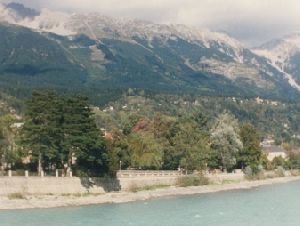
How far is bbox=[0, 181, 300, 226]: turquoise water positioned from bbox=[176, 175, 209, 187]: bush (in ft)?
43.5

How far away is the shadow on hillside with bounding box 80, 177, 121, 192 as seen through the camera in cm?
8362

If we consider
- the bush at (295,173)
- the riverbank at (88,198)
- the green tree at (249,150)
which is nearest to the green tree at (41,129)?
the riverbank at (88,198)

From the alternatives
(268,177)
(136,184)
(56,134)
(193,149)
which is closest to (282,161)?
(268,177)

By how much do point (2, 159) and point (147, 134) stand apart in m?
32.7

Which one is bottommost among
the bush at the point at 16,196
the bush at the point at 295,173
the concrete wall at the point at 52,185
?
the bush at the point at 16,196

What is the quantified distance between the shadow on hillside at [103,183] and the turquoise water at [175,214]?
290 inches

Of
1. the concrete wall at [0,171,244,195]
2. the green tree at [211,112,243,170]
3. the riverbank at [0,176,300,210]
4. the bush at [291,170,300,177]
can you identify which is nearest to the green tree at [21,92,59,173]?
the concrete wall at [0,171,244,195]

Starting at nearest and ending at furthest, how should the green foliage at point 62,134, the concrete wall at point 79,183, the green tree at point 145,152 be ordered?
the concrete wall at point 79,183 < the green foliage at point 62,134 < the green tree at point 145,152

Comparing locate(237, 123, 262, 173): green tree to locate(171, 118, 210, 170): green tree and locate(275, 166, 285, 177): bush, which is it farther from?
locate(275, 166, 285, 177): bush

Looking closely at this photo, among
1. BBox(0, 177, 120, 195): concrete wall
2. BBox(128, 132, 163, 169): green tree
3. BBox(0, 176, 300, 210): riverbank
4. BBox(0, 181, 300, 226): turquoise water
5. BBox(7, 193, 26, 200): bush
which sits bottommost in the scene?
BBox(0, 181, 300, 226): turquoise water

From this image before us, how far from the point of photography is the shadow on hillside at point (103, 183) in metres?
83.6

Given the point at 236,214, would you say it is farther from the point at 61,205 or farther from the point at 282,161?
the point at 282,161

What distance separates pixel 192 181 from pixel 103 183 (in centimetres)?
2191

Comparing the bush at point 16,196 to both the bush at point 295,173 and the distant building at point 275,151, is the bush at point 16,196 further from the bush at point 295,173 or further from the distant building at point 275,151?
the distant building at point 275,151
